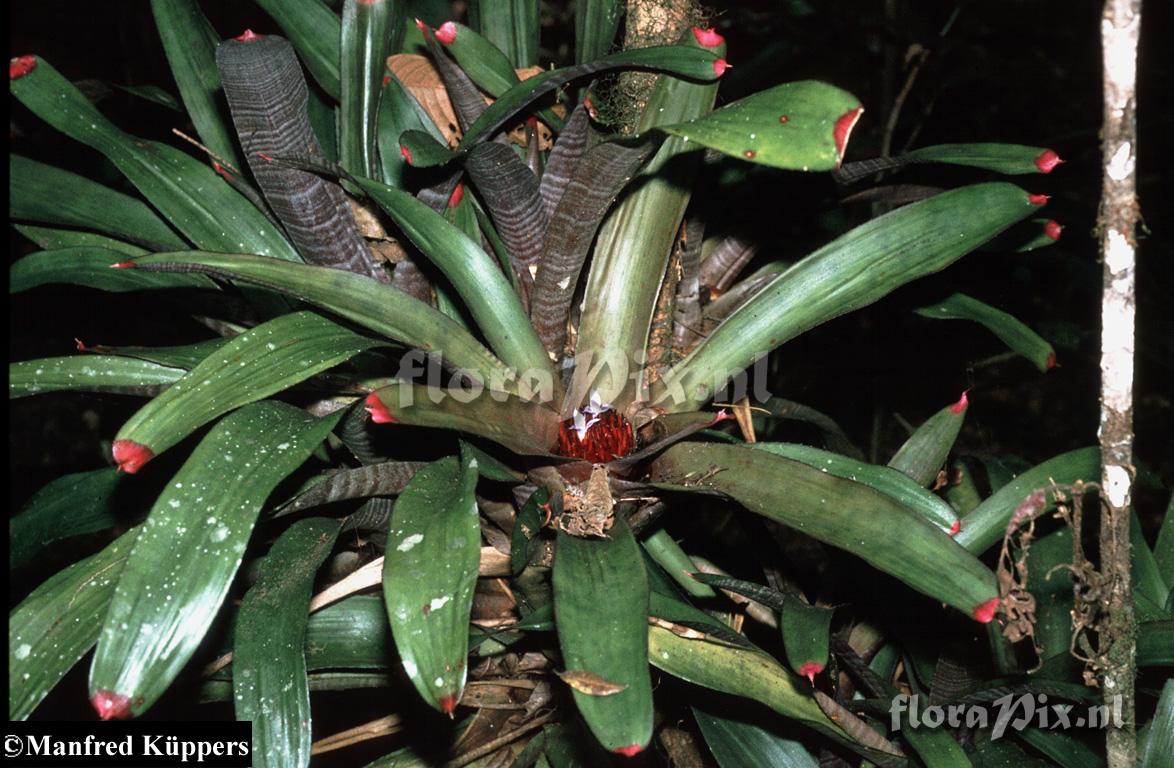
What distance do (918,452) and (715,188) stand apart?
44cm

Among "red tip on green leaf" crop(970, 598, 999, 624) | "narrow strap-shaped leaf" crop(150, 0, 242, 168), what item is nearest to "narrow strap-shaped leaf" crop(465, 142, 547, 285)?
"narrow strap-shaped leaf" crop(150, 0, 242, 168)

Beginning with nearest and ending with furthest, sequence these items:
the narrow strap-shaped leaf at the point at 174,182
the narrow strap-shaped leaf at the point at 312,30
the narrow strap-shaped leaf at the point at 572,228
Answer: the narrow strap-shaped leaf at the point at 572,228 → the narrow strap-shaped leaf at the point at 174,182 → the narrow strap-shaped leaf at the point at 312,30

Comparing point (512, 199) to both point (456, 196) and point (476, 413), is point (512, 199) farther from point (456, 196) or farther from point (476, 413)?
point (476, 413)

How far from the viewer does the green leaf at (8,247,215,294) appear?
49.3 inches

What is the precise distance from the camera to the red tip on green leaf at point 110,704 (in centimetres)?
76

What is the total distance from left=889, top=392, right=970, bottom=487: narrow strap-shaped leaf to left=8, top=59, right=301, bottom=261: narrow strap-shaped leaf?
0.85 m

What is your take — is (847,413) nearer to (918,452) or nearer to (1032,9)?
(918,452)

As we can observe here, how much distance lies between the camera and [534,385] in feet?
3.66

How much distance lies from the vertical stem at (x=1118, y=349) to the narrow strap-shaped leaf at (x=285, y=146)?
82 cm

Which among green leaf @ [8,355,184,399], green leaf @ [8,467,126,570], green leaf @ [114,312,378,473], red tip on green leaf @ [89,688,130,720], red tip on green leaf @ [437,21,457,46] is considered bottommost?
green leaf @ [8,467,126,570]

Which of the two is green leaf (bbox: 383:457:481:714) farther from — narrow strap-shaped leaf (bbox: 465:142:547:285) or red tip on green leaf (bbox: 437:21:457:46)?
red tip on green leaf (bbox: 437:21:457:46)

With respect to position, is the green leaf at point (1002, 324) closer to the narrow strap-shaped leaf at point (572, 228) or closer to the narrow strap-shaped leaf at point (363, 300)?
the narrow strap-shaped leaf at point (572, 228)

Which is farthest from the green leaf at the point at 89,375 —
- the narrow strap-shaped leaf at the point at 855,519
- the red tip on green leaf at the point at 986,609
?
the red tip on green leaf at the point at 986,609

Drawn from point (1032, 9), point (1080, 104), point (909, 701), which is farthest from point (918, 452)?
point (1032, 9)
